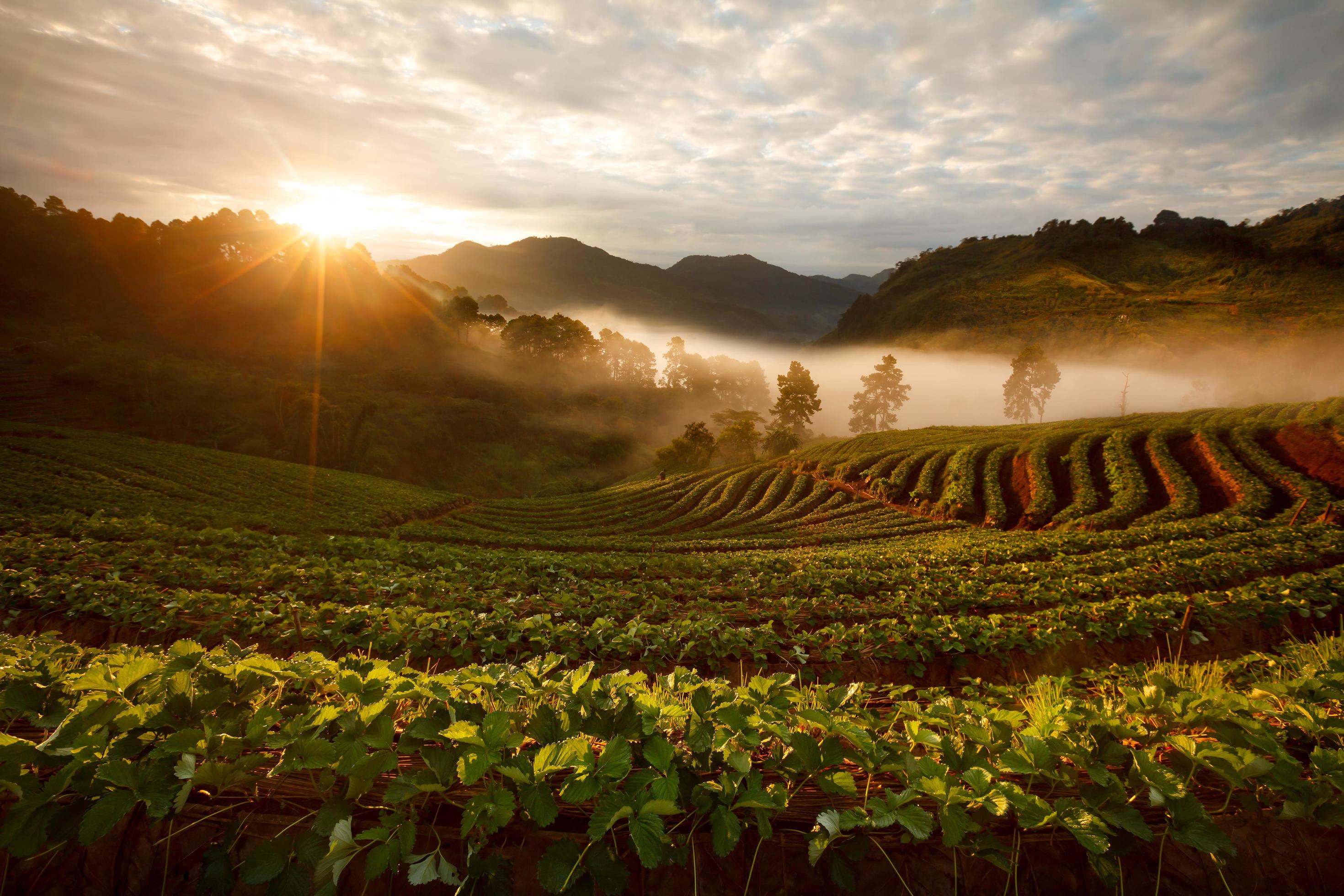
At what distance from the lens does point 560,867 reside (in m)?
1.85

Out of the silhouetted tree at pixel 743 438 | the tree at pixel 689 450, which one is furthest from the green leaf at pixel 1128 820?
the silhouetted tree at pixel 743 438

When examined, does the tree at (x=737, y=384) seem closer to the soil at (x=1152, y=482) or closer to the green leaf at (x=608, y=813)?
the soil at (x=1152, y=482)

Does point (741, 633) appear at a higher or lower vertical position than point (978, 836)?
lower

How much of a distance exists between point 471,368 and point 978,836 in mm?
111262

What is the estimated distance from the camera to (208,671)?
267cm

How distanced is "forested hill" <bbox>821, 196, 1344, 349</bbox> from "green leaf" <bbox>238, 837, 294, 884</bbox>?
160024mm

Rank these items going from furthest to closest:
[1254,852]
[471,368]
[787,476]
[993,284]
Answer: [993,284] → [471,368] → [787,476] → [1254,852]

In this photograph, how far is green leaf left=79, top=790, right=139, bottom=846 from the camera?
1.87m

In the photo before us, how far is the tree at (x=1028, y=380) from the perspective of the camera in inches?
3782

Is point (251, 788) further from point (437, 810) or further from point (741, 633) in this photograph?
point (741, 633)

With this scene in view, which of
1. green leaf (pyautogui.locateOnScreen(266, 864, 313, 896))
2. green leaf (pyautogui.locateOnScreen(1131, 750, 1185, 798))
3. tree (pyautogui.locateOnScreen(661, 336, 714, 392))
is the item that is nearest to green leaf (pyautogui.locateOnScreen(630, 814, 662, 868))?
green leaf (pyautogui.locateOnScreen(266, 864, 313, 896))

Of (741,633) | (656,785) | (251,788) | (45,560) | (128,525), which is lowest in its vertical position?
(128,525)

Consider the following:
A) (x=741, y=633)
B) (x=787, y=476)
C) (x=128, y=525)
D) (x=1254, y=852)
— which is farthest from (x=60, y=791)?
(x=787, y=476)

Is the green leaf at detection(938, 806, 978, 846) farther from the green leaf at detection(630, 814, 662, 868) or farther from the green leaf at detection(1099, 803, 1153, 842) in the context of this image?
the green leaf at detection(630, 814, 662, 868)
